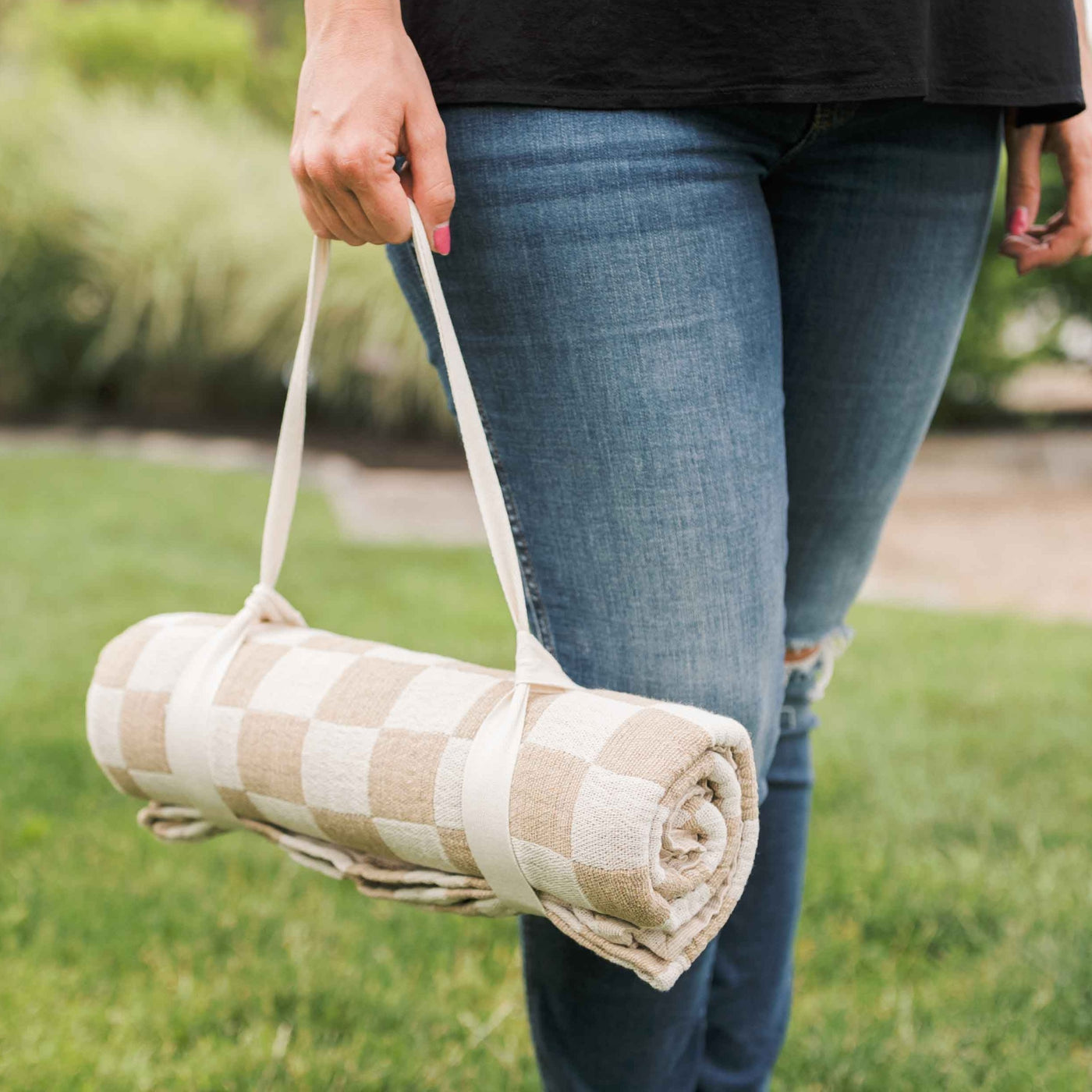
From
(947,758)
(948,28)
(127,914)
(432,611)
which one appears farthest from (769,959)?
(432,611)

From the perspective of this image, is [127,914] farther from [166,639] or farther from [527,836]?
[527,836]

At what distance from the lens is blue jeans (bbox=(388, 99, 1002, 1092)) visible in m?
0.78

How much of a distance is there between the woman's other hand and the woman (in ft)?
0.09

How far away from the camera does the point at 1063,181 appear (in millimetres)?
1053

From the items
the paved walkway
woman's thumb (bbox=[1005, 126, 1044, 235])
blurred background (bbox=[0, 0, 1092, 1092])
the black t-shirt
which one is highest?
the black t-shirt

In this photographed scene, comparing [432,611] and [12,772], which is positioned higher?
[12,772]

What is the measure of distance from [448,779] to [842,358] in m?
0.47

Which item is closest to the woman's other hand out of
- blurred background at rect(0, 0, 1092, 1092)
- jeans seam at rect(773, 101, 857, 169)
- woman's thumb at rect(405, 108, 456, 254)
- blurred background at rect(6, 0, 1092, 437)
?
jeans seam at rect(773, 101, 857, 169)

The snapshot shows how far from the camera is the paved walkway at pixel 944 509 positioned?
4242 mm

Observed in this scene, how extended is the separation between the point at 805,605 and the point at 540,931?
0.36m

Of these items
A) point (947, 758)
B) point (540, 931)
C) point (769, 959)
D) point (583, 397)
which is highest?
point (583, 397)

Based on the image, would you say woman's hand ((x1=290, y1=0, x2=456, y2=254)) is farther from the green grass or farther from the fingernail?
the green grass

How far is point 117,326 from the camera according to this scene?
685 centimetres

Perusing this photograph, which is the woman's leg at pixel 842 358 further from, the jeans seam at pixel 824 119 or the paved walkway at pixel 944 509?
the paved walkway at pixel 944 509
